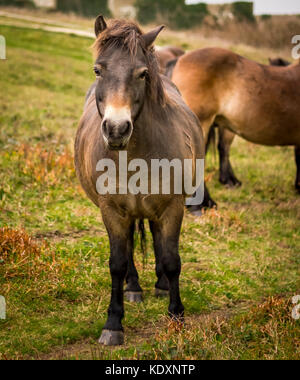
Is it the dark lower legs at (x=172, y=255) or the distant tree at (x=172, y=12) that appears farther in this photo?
the distant tree at (x=172, y=12)

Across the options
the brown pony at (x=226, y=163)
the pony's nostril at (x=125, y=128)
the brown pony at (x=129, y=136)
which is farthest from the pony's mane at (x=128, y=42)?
the brown pony at (x=226, y=163)

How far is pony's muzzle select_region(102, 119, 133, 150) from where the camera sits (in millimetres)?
2494

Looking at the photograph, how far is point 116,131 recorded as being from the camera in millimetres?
2496

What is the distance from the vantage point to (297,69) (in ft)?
22.5

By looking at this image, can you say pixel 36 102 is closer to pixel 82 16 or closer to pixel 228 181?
pixel 228 181

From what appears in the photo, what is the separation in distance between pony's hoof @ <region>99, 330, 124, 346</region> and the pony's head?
1.46 meters

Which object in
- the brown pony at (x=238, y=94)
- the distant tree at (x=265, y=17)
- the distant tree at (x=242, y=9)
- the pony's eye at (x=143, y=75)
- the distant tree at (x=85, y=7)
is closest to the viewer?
the pony's eye at (x=143, y=75)

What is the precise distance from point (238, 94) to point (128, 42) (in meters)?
4.03

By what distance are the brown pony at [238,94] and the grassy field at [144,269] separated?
3.22 ft

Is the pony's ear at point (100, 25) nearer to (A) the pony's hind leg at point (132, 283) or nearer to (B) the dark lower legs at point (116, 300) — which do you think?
(B) the dark lower legs at point (116, 300)

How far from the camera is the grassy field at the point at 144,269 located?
3.19 meters

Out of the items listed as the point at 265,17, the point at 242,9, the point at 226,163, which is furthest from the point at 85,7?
the point at 226,163

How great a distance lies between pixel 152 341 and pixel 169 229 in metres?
0.83
